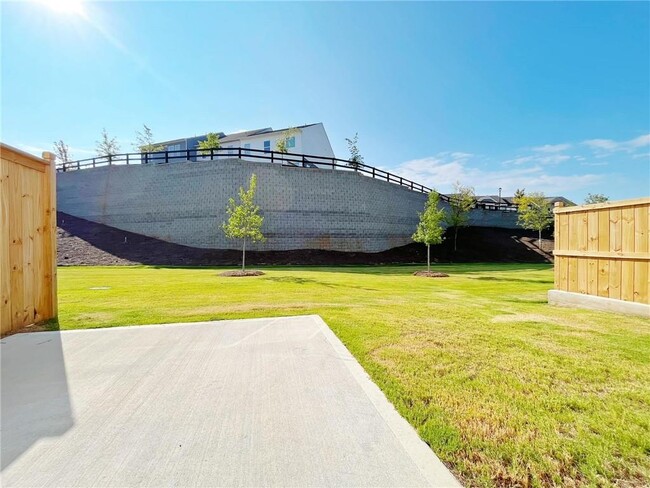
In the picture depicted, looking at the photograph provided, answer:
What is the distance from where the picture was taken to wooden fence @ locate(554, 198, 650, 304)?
534 cm

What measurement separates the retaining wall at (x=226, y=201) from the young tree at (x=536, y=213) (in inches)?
602

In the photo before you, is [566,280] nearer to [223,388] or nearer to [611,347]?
[611,347]

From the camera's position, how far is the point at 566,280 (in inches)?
263

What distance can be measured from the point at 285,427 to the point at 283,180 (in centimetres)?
2284

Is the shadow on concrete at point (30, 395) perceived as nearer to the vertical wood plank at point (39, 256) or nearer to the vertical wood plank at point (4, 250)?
the vertical wood plank at point (4, 250)

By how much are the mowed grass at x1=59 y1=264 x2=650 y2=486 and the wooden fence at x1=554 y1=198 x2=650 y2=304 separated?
65 centimetres

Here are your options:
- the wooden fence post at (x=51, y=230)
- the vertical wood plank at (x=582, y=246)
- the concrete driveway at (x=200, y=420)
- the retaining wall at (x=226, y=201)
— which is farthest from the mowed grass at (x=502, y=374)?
the retaining wall at (x=226, y=201)

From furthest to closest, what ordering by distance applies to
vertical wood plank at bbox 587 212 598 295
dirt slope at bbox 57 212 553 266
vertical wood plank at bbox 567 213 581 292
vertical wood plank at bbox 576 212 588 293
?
dirt slope at bbox 57 212 553 266, vertical wood plank at bbox 567 213 581 292, vertical wood plank at bbox 576 212 588 293, vertical wood plank at bbox 587 212 598 295

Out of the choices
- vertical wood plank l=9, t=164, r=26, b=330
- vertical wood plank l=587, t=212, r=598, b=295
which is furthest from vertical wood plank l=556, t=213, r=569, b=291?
vertical wood plank l=9, t=164, r=26, b=330

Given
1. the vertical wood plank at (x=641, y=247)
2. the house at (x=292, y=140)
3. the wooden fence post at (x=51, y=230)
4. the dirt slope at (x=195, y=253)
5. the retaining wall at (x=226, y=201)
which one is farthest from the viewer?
the house at (x=292, y=140)

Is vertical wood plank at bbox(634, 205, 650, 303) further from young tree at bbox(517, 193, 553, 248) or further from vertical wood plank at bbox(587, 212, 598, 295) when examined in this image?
young tree at bbox(517, 193, 553, 248)

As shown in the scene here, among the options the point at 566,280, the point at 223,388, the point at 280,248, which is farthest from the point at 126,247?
the point at 566,280

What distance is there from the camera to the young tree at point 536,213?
31562 mm

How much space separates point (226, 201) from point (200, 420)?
22238 mm
